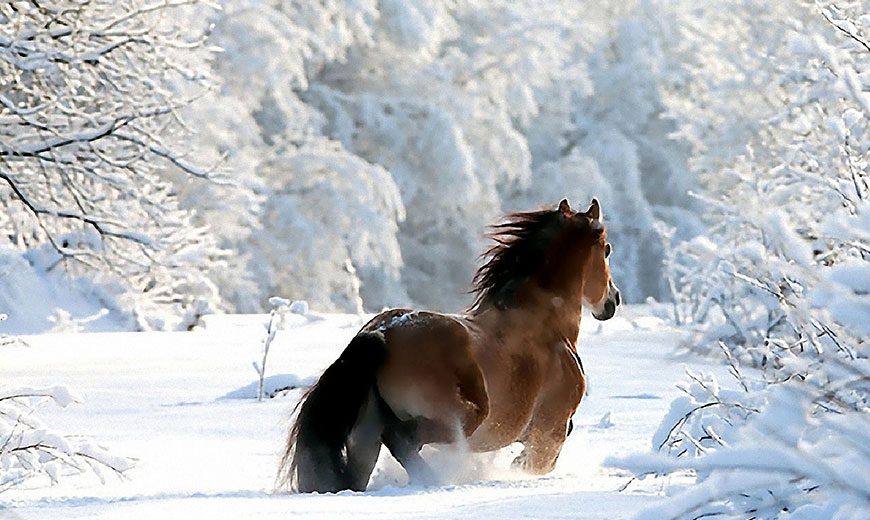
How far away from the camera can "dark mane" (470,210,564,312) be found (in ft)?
17.7

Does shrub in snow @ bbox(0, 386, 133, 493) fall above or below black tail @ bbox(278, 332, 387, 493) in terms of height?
above

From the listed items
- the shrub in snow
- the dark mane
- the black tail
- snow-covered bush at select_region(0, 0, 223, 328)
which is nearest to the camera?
the shrub in snow

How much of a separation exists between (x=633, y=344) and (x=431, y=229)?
17.1 meters

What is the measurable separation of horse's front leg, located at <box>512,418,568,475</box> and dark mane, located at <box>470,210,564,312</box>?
0.55 meters

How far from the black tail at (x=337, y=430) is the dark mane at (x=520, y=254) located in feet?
3.15

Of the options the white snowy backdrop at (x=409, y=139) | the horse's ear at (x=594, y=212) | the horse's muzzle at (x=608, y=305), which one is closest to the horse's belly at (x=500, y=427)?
the horse's ear at (x=594, y=212)

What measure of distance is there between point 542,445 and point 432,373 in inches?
26.9

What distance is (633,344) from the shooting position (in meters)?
10.7

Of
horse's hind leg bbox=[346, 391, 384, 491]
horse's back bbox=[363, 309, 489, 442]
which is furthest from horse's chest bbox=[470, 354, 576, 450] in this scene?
horse's hind leg bbox=[346, 391, 384, 491]

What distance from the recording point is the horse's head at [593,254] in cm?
557

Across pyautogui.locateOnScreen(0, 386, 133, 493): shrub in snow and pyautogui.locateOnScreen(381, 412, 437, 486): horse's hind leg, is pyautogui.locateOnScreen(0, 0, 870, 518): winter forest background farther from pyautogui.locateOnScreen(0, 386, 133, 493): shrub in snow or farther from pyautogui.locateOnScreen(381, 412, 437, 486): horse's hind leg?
pyautogui.locateOnScreen(381, 412, 437, 486): horse's hind leg

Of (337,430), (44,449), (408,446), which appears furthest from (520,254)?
(44,449)

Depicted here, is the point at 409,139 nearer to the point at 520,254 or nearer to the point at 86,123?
the point at 86,123

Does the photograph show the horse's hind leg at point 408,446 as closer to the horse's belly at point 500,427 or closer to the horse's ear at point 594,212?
the horse's belly at point 500,427
